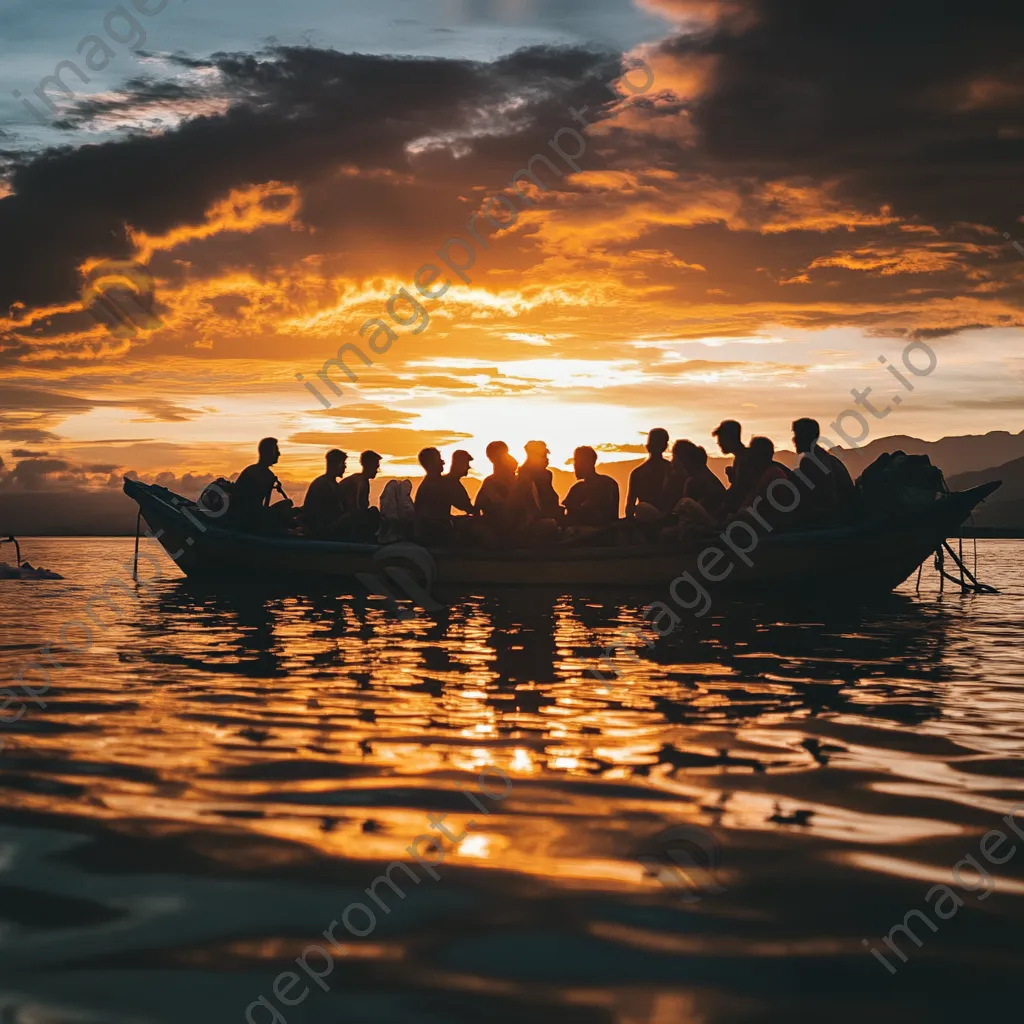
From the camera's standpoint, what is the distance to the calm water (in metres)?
2.58

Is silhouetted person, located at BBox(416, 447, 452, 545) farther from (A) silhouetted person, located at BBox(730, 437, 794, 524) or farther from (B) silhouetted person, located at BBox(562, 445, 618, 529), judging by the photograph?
(A) silhouetted person, located at BBox(730, 437, 794, 524)

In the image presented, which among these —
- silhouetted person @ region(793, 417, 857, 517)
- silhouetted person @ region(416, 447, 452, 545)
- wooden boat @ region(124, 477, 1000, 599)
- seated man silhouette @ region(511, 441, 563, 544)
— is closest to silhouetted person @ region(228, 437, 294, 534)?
wooden boat @ region(124, 477, 1000, 599)

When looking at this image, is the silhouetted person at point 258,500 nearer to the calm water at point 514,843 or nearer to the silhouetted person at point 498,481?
Result: the silhouetted person at point 498,481

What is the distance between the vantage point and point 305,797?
4285 millimetres

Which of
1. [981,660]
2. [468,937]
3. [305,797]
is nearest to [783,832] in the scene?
[468,937]

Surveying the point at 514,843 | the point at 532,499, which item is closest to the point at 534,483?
the point at 532,499

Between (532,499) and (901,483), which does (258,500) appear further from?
(901,483)

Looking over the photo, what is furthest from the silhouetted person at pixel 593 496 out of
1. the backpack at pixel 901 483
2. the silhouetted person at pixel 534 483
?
the backpack at pixel 901 483

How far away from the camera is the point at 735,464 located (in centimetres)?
1507

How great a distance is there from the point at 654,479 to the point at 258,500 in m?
7.07

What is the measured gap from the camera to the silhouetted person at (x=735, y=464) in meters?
15.0

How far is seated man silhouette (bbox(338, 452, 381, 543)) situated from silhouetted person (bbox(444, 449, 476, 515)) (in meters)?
1.58

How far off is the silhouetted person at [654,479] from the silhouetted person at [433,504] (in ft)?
9.97

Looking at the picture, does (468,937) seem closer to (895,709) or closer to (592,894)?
(592,894)
